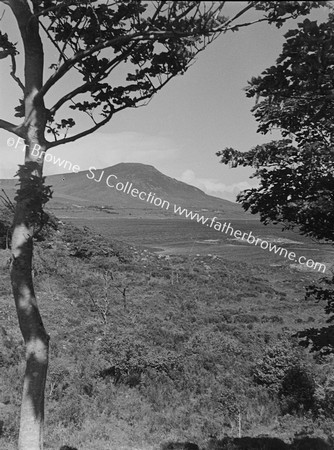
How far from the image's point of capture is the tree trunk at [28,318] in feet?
12.0

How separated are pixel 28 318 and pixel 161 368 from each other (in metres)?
11.2

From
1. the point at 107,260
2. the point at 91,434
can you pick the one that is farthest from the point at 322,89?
the point at 107,260

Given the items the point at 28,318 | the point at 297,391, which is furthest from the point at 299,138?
the point at 297,391

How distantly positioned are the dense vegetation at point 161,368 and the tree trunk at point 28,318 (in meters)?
3.65

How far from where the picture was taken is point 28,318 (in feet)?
12.2

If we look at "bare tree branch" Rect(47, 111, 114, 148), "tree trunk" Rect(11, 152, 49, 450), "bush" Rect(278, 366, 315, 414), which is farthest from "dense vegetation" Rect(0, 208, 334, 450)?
"bare tree branch" Rect(47, 111, 114, 148)

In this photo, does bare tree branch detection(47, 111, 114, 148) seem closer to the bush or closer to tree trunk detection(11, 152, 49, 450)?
tree trunk detection(11, 152, 49, 450)

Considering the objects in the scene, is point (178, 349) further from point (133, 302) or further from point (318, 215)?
point (318, 215)

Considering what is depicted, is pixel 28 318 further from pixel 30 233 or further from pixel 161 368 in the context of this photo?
pixel 161 368

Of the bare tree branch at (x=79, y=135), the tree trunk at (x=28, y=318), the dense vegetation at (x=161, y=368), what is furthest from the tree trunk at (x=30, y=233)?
the dense vegetation at (x=161, y=368)

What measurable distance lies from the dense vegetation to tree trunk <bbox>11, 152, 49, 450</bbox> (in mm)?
3648

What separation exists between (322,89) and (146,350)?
12837 mm

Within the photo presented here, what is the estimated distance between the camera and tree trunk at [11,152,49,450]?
365cm

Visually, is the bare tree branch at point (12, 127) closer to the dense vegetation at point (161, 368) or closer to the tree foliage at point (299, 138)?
the tree foliage at point (299, 138)
